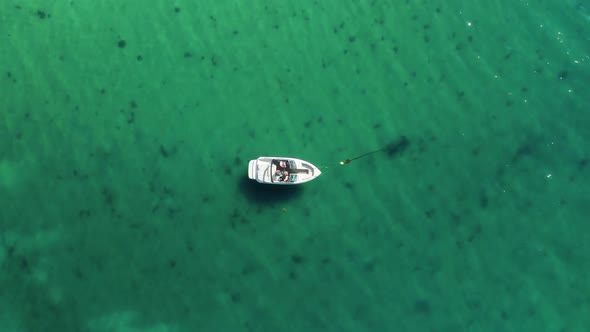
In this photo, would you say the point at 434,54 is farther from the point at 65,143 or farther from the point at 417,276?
the point at 65,143

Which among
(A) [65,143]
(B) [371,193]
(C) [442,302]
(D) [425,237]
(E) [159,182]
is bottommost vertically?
(C) [442,302]

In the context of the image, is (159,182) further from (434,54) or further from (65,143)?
(434,54)

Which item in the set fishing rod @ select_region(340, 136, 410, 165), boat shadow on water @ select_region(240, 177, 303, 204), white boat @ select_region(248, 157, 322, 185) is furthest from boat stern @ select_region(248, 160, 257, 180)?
fishing rod @ select_region(340, 136, 410, 165)

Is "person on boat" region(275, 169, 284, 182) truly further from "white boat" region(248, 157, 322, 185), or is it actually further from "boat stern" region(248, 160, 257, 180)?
"boat stern" region(248, 160, 257, 180)

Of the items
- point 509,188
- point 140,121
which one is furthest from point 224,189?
point 509,188

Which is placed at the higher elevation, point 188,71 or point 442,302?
point 188,71

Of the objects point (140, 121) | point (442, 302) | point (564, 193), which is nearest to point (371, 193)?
point (442, 302)
